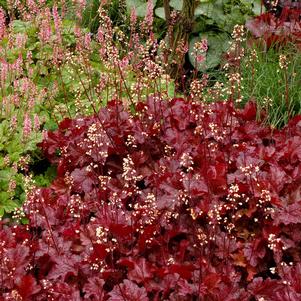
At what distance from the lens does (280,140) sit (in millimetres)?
3982

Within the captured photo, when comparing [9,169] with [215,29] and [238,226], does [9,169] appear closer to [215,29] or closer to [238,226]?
[238,226]

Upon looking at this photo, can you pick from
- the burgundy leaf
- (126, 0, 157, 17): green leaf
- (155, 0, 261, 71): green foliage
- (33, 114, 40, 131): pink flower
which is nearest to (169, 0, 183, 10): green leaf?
(155, 0, 261, 71): green foliage

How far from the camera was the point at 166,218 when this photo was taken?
10.9 feet

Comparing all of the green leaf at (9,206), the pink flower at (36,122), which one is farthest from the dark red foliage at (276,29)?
the green leaf at (9,206)

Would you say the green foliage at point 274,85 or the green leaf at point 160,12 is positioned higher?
the green leaf at point 160,12

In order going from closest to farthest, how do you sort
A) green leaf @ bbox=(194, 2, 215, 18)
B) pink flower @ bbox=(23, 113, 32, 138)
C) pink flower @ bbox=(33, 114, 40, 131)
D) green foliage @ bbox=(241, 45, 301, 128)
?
pink flower @ bbox=(23, 113, 32, 138)
pink flower @ bbox=(33, 114, 40, 131)
green foliage @ bbox=(241, 45, 301, 128)
green leaf @ bbox=(194, 2, 215, 18)

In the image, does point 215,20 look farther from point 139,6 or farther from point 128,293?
point 128,293

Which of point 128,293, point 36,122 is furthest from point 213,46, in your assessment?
point 128,293

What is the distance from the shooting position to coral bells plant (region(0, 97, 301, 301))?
3008 mm

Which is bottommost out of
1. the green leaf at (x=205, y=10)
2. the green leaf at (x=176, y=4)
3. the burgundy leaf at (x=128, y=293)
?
the burgundy leaf at (x=128, y=293)

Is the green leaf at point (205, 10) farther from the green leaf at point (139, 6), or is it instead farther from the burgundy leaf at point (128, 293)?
the burgundy leaf at point (128, 293)

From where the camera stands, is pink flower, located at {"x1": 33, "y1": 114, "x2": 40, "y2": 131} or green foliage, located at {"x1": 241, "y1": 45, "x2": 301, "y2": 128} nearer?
pink flower, located at {"x1": 33, "y1": 114, "x2": 40, "y2": 131}

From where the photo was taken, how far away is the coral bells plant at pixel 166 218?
3008 millimetres

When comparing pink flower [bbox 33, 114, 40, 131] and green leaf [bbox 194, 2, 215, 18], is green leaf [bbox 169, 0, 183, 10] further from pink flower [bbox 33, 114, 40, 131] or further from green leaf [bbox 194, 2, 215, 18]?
pink flower [bbox 33, 114, 40, 131]
